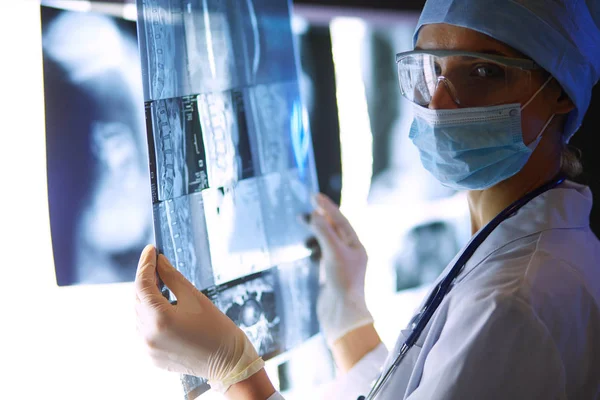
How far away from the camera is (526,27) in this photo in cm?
102

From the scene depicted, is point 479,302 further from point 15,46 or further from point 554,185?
point 15,46

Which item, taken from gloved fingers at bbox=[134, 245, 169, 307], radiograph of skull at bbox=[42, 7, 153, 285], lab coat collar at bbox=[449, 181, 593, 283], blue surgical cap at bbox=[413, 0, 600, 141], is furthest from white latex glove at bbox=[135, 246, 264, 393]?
blue surgical cap at bbox=[413, 0, 600, 141]

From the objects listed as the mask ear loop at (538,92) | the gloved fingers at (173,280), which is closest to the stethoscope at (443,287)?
the mask ear loop at (538,92)

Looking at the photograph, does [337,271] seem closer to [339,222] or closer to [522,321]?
[339,222]

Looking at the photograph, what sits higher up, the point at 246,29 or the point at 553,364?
the point at 246,29

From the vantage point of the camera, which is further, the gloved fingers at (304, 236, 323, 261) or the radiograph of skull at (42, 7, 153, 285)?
the gloved fingers at (304, 236, 323, 261)

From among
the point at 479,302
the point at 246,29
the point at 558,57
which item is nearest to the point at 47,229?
the point at 246,29

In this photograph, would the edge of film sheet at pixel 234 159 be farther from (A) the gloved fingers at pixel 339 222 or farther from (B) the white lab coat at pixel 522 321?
(B) the white lab coat at pixel 522 321

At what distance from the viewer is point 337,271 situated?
1513 millimetres

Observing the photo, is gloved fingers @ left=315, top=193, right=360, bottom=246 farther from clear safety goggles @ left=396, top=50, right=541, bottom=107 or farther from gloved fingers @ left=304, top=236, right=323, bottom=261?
clear safety goggles @ left=396, top=50, right=541, bottom=107

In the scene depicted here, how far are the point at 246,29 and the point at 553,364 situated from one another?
89 centimetres

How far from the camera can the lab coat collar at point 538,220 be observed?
97 centimetres

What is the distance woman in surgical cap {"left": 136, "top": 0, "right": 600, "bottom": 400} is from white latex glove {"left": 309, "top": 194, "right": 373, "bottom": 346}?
1.33 feet

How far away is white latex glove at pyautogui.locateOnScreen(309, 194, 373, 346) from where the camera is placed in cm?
148
